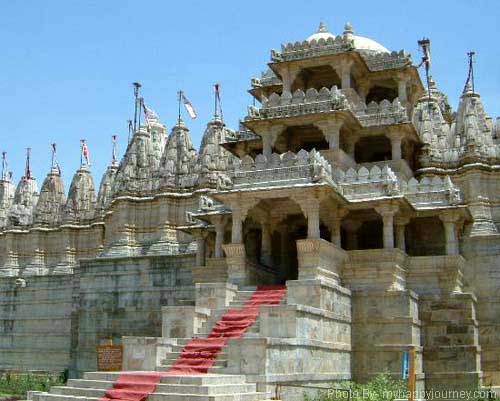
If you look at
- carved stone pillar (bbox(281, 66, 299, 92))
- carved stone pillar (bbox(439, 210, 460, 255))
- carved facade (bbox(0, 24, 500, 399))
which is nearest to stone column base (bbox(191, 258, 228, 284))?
carved facade (bbox(0, 24, 500, 399))

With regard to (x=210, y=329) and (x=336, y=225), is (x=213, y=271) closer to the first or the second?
(x=336, y=225)

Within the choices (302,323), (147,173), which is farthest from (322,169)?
(147,173)

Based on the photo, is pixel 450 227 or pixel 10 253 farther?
pixel 10 253

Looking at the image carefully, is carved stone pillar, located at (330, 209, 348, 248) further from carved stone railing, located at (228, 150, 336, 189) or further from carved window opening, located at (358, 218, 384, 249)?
carved window opening, located at (358, 218, 384, 249)

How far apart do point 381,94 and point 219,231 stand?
10786 millimetres

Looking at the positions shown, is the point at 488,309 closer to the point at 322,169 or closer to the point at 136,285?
the point at 322,169

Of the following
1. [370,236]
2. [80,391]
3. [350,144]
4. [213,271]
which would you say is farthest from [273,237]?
[80,391]

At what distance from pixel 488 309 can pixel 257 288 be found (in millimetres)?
10466

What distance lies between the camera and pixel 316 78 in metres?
34.6

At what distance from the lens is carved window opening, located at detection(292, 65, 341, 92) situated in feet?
111

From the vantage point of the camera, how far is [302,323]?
76.2ft

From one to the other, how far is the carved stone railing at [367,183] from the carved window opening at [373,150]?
16.3 ft

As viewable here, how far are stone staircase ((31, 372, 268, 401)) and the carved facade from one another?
913mm

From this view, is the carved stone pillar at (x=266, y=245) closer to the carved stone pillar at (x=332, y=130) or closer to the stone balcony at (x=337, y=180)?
the stone balcony at (x=337, y=180)
